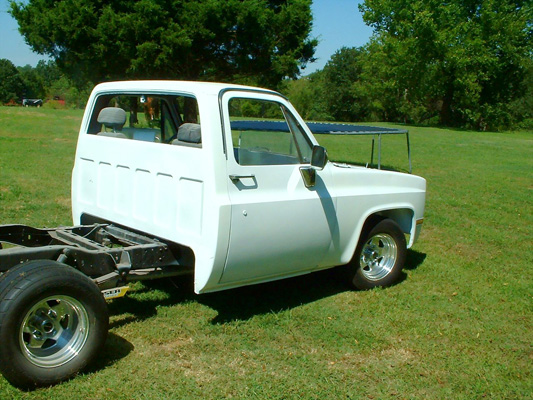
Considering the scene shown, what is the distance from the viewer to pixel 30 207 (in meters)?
8.82

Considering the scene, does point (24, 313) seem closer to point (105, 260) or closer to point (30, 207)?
point (105, 260)

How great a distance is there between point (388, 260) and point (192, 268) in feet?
7.42

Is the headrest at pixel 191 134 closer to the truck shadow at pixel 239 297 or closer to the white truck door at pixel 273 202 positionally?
the white truck door at pixel 273 202

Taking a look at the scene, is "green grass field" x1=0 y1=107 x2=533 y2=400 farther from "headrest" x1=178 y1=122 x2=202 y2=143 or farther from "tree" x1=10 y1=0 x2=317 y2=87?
"tree" x1=10 y1=0 x2=317 y2=87

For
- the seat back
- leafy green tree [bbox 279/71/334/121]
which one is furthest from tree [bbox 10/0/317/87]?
leafy green tree [bbox 279/71/334/121]

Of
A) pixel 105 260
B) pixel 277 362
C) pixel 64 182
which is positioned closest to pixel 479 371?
pixel 277 362

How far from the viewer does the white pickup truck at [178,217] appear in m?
3.88

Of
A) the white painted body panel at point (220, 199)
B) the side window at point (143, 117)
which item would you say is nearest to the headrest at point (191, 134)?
the white painted body panel at point (220, 199)

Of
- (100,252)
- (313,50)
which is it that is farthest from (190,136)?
(313,50)

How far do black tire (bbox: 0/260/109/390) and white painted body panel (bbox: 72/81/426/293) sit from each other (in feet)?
2.90

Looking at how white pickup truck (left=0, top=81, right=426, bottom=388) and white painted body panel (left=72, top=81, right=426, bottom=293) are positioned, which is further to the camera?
white painted body panel (left=72, top=81, right=426, bottom=293)

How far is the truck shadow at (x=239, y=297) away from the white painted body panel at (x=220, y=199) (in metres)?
0.49

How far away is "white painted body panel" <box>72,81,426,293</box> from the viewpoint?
4438 mm

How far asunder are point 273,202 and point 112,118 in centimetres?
182
